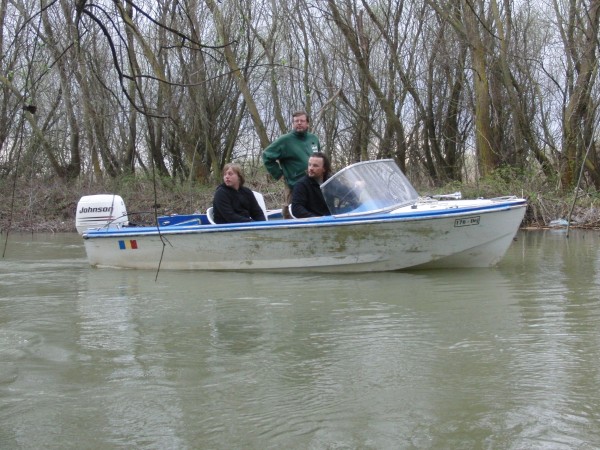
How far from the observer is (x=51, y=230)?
18.8 m

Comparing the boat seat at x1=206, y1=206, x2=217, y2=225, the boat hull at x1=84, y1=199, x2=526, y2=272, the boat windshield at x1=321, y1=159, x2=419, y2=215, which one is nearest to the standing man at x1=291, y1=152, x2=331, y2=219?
the boat windshield at x1=321, y1=159, x2=419, y2=215

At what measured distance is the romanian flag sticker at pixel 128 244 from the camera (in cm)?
1027

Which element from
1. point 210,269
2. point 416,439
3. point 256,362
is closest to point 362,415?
point 416,439

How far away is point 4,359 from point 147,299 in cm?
263

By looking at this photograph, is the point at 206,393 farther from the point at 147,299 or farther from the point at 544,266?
the point at 544,266

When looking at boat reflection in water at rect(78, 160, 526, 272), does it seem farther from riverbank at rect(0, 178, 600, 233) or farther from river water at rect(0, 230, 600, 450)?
riverbank at rect(0, 178, 600, 233)

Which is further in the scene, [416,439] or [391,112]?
[391,112]

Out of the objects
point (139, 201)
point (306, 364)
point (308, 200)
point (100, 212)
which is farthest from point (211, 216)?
point (139, 201)

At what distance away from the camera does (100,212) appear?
11523 millimetres

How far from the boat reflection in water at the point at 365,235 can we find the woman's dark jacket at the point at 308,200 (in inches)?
6.4

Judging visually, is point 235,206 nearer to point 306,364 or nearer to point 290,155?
point 290,155

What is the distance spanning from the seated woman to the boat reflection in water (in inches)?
10.5

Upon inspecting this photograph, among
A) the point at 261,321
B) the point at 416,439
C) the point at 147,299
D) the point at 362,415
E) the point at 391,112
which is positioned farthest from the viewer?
the point at 391,112

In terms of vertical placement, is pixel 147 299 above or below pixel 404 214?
below
